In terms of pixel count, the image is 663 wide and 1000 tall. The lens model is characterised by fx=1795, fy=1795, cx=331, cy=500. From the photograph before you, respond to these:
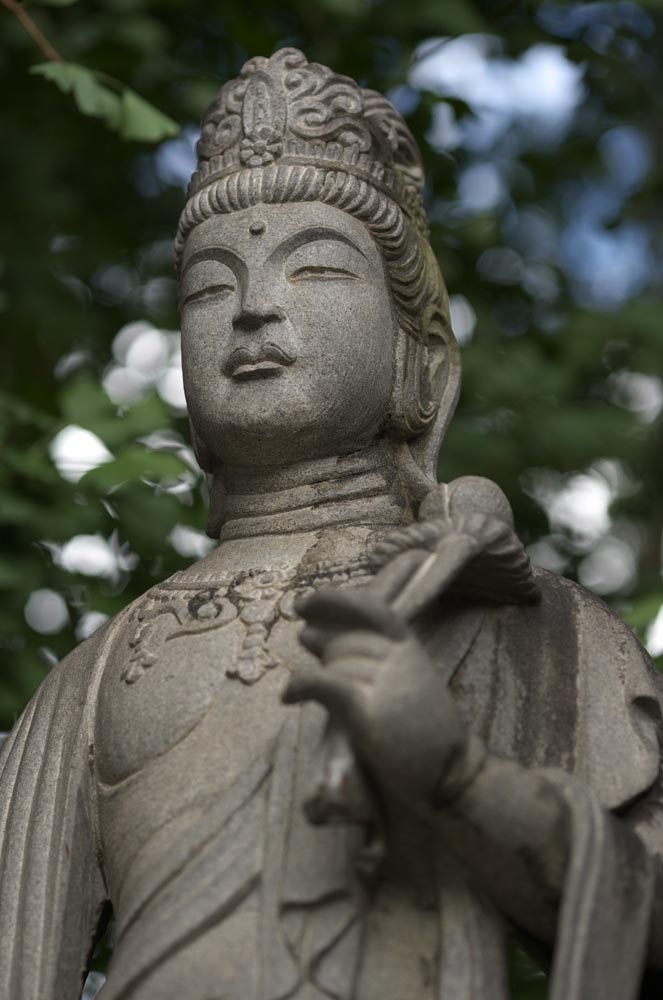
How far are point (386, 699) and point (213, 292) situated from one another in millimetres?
1277

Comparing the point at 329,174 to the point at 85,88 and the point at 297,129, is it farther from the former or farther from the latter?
the point at 85,88

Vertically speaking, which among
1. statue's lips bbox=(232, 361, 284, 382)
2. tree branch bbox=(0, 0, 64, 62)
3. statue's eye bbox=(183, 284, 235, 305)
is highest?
tree branch bbox=(0, 0, 64, 62)

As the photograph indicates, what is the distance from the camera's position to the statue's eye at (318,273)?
3.70m

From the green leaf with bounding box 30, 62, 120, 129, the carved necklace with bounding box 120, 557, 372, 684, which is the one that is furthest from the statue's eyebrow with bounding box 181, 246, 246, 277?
the green leaf with bounding box 30, 62, 120, 129

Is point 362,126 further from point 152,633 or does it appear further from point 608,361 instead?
point 608,361

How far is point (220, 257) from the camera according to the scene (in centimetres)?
378

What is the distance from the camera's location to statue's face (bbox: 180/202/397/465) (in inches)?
143

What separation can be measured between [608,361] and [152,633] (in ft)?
12.8

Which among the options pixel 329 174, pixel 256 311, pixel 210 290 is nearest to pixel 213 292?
pixel 210 290

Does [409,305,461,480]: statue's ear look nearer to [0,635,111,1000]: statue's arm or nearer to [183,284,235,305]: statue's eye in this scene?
[183,284,235,305]: statue's eye

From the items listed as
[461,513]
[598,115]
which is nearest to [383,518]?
[461,513]

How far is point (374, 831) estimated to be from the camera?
Result: 297 centimetres

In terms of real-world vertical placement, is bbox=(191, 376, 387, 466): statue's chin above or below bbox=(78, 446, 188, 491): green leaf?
below

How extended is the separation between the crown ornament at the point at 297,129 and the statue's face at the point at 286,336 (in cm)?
14
